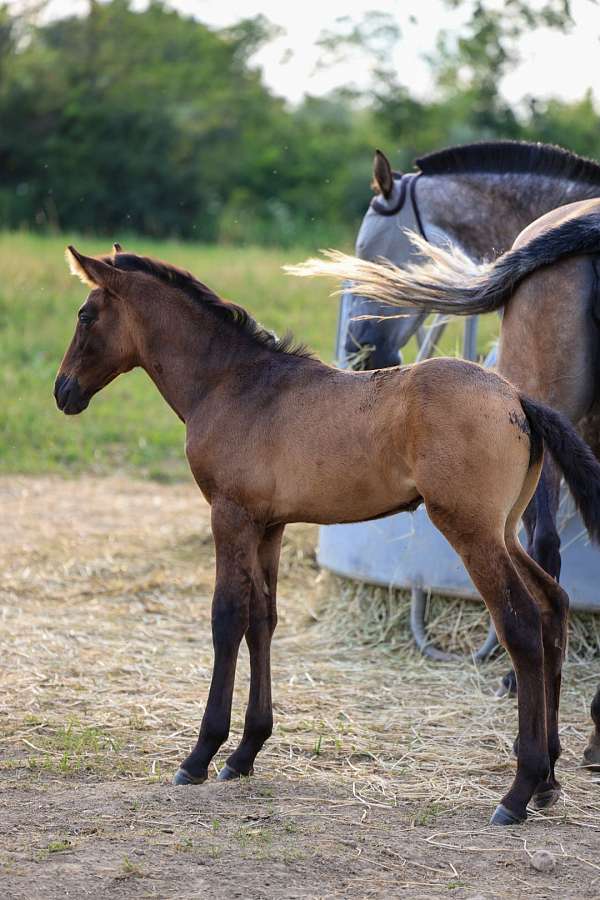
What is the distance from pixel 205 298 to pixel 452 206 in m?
2.19

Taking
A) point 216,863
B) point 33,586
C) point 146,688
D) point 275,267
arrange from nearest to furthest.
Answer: point 216,863 → point 146,688 → point 33,586 → point 275,267

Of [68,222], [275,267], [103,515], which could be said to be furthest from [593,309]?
[68,222]

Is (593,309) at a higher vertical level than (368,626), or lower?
higher

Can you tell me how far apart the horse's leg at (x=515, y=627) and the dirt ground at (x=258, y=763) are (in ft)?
0.44

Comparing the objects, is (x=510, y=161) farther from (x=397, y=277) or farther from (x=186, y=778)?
(x=186, y=778)

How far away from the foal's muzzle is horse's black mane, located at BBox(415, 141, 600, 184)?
267 centimetres

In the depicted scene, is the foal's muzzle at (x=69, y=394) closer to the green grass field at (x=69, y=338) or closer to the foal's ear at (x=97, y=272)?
the foal's ear at (x=97, y=272)

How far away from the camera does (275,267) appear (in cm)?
1741

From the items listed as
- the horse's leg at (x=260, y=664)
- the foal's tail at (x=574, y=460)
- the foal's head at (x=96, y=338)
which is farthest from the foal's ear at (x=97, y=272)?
the foal's tail at (x=574, y=460)

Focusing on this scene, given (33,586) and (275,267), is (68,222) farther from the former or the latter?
(33,586)

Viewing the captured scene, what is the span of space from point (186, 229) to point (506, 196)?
19571mm

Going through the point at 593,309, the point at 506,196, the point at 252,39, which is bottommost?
the point at 593,309

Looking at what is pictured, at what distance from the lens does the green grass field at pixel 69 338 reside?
1062 centimetres

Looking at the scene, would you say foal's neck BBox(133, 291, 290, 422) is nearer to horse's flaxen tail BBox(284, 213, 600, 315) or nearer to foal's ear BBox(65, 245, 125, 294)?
foal's ear BBox(65, 245, 125, 294)
